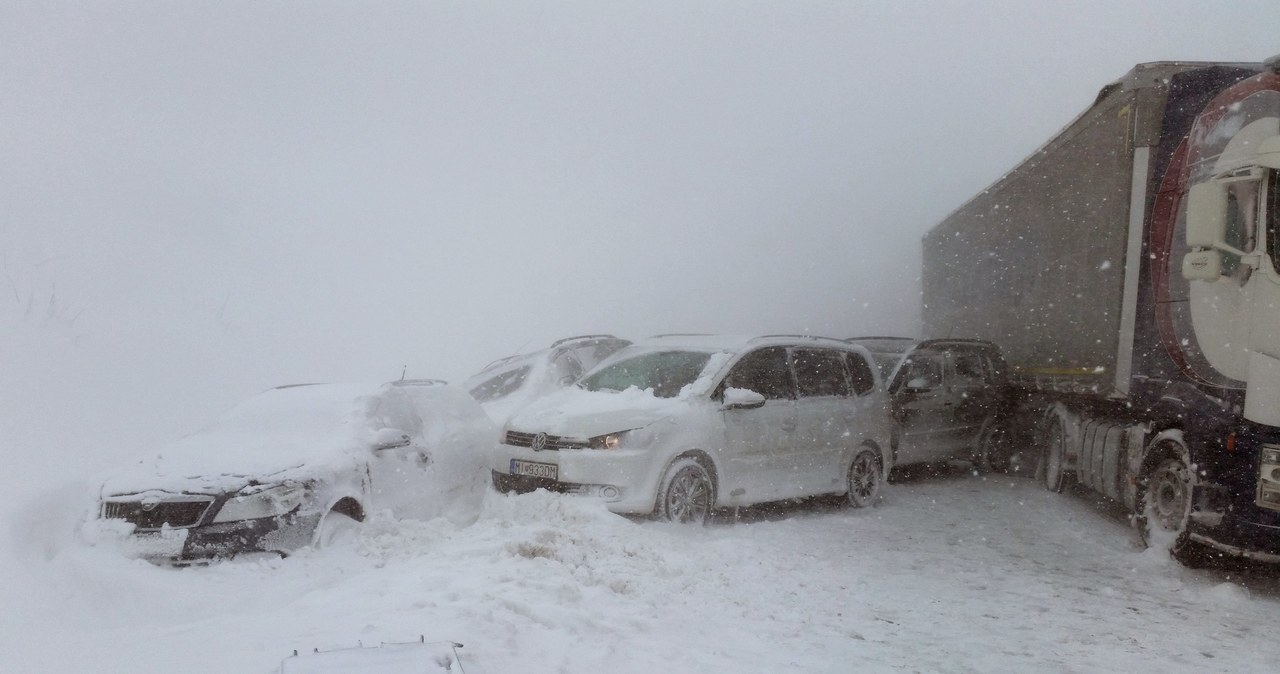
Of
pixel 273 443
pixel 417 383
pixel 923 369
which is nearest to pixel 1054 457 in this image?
pixel 923 369

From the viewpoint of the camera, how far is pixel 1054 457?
11406 mm

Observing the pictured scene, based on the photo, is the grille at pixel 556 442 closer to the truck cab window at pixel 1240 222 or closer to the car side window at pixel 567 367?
the car side window at pixel 567 367

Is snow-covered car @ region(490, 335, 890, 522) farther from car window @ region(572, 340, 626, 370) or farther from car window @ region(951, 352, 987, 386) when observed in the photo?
car window @ region(572, 340, 626, 370)

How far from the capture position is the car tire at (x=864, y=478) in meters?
9.82

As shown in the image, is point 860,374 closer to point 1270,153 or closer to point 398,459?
point 1270,153

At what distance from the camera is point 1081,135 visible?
10.3m

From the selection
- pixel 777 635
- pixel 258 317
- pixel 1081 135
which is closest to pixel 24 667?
pixel 777 635

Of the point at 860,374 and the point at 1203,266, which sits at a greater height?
the point at 1203,266

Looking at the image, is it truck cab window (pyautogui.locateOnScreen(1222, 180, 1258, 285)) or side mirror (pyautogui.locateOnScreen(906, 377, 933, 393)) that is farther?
side mirror (pyautogui.locateOnScreen(906, 377, 933, 393))

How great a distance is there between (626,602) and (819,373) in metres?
4.78

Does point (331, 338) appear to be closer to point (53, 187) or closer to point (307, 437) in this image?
point (53, 187)

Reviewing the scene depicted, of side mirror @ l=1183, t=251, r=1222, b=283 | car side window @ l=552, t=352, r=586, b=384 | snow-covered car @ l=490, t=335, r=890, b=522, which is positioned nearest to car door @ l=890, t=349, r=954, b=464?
snow-covered car @ l=490, t=335, r=890, b=522

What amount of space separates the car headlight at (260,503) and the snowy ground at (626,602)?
38cm

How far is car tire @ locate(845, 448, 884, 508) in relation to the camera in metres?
9.82
